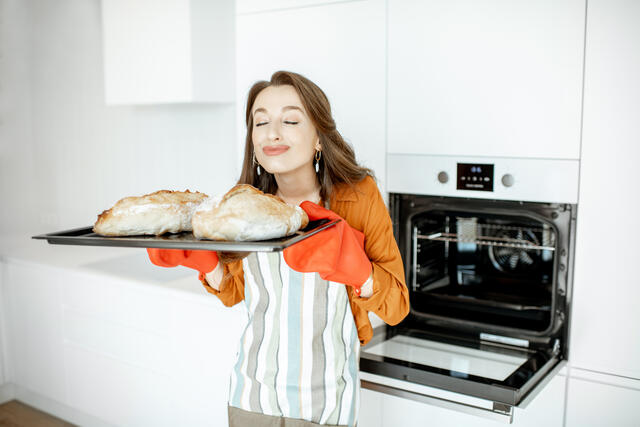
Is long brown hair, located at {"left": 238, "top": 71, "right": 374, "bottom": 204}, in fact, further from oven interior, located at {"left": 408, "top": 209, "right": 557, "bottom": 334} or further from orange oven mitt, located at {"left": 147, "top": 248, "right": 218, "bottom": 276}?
oven interior, located at {"left": 408, "top": 209, "right": 557, "bottom": 334}

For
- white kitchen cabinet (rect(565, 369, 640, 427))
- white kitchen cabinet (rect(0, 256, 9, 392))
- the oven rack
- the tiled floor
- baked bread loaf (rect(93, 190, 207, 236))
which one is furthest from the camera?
white kitchen cabinet (rect(0, 256, 9, 392))

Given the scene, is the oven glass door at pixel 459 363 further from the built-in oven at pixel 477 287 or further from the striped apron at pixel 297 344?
the striped apron at pixel 297 344

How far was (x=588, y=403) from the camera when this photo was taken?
1.40 metres

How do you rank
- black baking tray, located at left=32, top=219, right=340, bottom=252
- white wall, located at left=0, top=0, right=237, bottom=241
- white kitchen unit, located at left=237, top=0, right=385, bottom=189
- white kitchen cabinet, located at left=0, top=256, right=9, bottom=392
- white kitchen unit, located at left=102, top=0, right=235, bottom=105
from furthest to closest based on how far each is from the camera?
white wall, located at left=0, top=0, right=237, bottom=241
white kitchen cabinet, located at left=0, top=256, right=9, bottom=392
white kitchen unit, located at left=102, top=0, right=235, bottom=105
white kitchen unit, located at left=237, top=0, right=385, bottom=189
black baking tray, located at left=32, top=219, right=340, bottom=252

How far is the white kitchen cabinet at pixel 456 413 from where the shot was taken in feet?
4.71

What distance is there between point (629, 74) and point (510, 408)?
777 mm

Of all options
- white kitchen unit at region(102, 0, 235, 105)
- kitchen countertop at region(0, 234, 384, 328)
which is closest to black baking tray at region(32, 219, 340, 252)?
kitchen countertop at region(0, 234, 384, 328)

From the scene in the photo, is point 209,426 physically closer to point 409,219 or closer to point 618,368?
point 409,219

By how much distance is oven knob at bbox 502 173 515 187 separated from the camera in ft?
4.66

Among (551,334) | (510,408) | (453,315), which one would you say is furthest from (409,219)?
(510,408)

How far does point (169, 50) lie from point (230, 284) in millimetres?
1150

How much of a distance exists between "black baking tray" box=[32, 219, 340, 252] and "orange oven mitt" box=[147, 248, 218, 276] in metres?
0.14

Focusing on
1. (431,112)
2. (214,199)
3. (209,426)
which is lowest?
(209,426)

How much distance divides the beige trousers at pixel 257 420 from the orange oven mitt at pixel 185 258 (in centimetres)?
33
